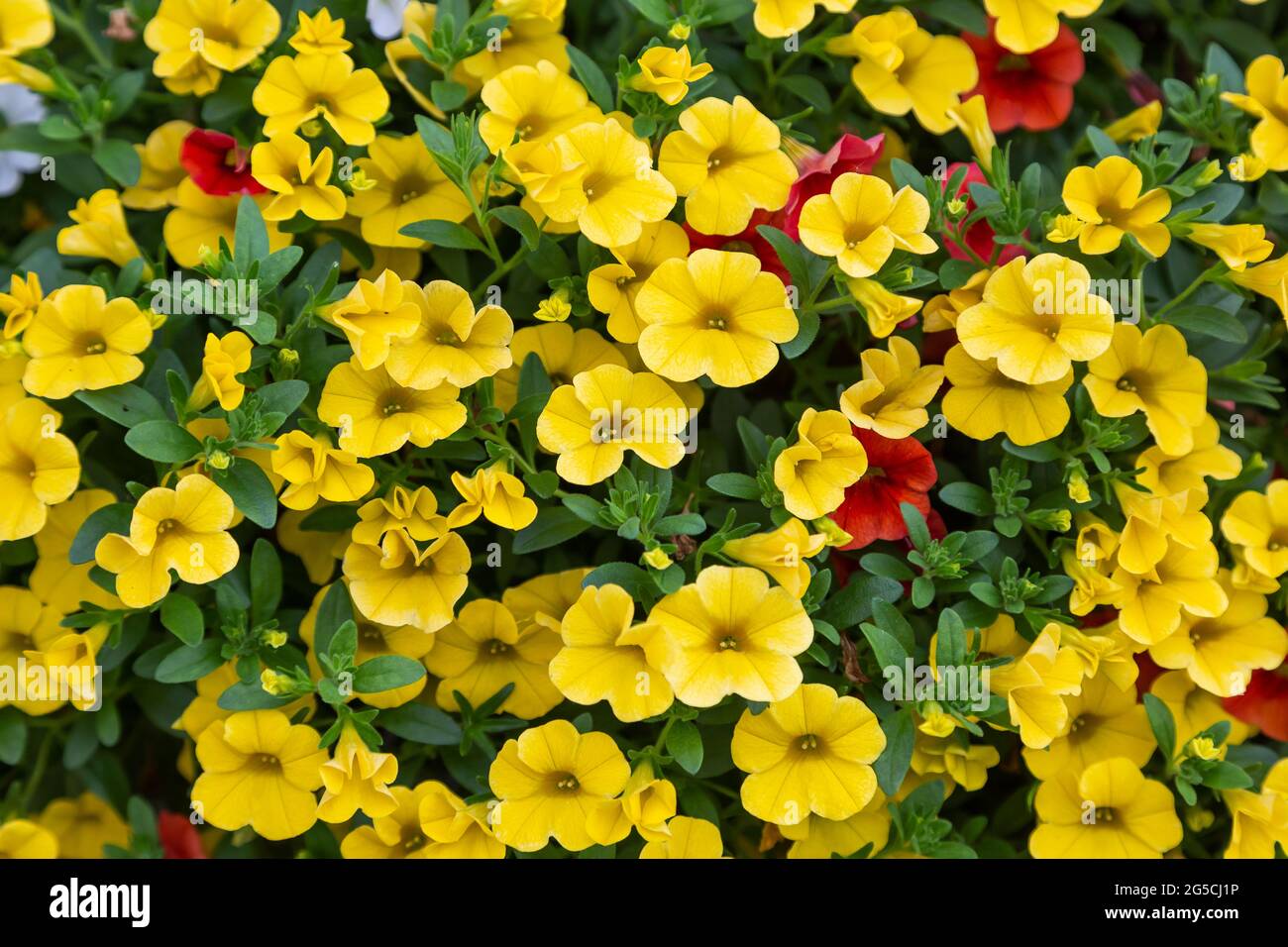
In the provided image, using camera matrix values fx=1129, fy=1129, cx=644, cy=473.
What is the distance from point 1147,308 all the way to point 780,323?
663 mm

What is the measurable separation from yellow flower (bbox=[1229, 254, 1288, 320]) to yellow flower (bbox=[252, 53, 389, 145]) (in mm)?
1203

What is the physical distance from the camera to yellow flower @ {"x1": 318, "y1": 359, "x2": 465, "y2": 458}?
1.39 m

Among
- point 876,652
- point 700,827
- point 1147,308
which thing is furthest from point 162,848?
point 1147,308

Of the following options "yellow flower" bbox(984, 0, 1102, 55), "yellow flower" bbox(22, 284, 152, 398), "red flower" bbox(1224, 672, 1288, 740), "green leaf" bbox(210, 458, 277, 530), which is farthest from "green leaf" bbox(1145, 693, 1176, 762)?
"yellow flower" bbox(22, 284, 152, 398)

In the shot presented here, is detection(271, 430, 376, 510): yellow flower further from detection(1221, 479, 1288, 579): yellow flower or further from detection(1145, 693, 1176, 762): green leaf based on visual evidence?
detection(1221, 479, 1288, 579): yellow flower

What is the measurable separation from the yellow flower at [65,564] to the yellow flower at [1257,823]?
155cm

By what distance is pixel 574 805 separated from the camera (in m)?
1.45

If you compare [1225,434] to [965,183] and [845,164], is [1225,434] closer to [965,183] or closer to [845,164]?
[965,183]

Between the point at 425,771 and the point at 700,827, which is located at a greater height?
the point at 700,827

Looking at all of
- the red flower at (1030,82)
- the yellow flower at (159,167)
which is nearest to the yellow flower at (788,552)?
the red flower at (1030,82)

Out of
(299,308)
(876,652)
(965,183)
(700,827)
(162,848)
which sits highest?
(965,183)

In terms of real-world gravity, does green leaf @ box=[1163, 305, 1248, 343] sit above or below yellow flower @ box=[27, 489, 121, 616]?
above

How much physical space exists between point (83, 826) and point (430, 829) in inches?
24.6

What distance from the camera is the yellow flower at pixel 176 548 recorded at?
138cm
